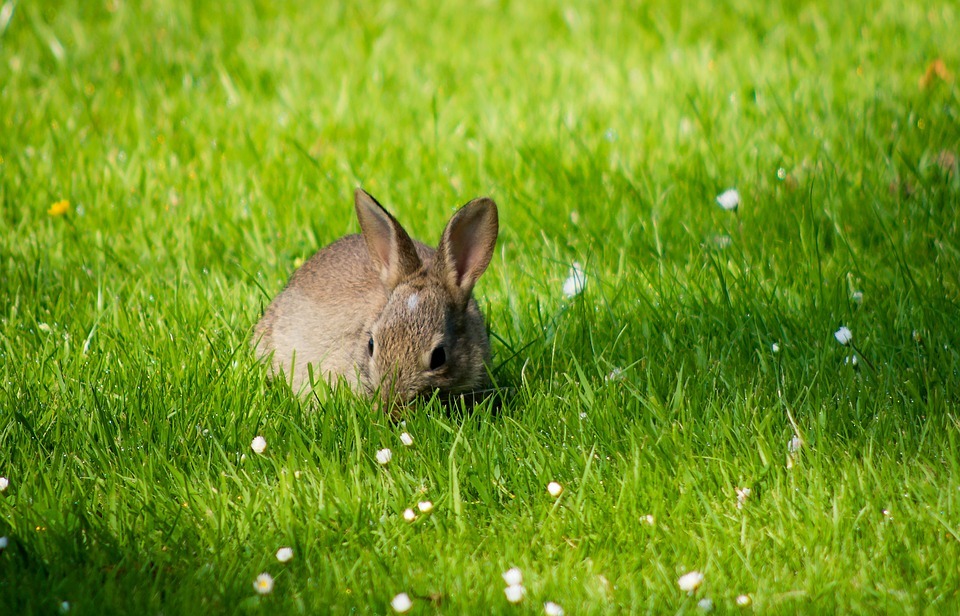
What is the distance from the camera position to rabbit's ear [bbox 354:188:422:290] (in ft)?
12.9

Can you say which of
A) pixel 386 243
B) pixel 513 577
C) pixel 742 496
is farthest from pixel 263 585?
pixel 386 243

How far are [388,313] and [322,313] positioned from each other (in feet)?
1.85

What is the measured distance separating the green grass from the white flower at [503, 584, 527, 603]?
3 centimetres

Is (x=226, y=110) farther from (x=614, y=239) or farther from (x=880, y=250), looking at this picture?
(x=880, y=250)

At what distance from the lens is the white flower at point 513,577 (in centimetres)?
285

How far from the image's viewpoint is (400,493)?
325 cm

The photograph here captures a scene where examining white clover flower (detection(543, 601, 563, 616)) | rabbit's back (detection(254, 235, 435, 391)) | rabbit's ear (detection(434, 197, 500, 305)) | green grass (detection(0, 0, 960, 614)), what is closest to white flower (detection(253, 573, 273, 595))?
green grass (detection(0, 0, 960, 614))

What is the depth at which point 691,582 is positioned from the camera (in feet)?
9.25

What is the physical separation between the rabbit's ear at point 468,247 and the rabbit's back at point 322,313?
275 millimetres

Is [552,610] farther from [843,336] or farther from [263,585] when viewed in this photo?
[843,336]

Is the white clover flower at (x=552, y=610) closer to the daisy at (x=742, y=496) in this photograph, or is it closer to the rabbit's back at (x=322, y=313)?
the daisy at (x=742, y=496)

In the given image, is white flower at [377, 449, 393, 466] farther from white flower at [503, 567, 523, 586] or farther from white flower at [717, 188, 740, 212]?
white flower at [717, 188, 740, 212]

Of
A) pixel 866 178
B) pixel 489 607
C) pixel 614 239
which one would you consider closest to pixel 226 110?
pixel 614 239

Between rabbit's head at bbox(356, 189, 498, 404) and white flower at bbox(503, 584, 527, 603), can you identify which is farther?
rabbit's head at bbox(356, 189, 498, 404)
